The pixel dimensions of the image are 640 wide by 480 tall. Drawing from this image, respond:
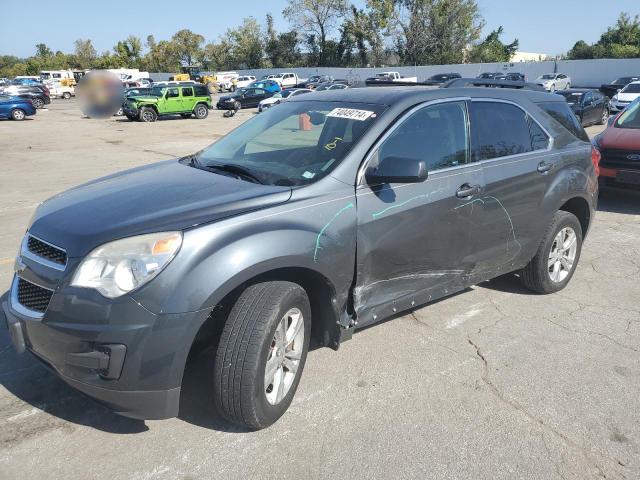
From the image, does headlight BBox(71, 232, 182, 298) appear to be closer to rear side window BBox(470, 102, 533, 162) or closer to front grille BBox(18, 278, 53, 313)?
front grille BBox(18, 278, 53, 313)

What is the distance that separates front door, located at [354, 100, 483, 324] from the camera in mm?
3348

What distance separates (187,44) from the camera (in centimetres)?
8269

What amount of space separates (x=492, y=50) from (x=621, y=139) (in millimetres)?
70669

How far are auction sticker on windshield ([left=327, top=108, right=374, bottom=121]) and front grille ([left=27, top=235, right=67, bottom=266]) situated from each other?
1949 millimetres

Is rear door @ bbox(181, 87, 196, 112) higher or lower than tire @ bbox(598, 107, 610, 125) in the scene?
higher

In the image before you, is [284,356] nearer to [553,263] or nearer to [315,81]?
[553,263]

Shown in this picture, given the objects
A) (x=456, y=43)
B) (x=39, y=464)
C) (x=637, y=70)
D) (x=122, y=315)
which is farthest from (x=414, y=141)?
(x=456, y=43)

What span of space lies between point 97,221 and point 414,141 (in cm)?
204

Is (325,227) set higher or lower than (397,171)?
lower

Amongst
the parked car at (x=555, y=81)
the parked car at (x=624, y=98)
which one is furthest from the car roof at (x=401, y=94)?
the parked car at (x=555, y=81)

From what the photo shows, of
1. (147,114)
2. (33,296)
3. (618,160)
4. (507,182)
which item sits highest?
(507,182)

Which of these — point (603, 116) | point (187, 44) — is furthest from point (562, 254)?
point (187, 44)

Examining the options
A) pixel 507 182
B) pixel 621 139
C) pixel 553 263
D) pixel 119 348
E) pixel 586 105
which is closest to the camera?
pixel 119 348

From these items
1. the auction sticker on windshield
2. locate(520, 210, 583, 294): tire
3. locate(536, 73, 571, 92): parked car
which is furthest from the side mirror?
locate(536, 73, 571, 92): parked car
